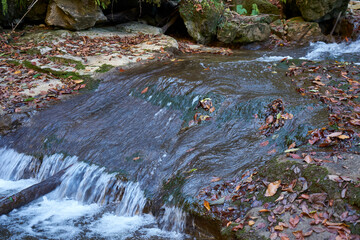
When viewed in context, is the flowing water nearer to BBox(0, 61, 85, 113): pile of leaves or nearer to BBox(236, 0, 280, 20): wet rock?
BBox(0, 61, 85, 113): pile of leaves

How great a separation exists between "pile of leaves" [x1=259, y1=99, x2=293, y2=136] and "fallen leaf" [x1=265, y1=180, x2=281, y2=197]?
1196mm

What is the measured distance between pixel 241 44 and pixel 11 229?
31.2 feet

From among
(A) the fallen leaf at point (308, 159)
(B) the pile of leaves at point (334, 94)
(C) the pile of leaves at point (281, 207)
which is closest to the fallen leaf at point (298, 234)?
(C) the pile of leaves at point (281, 207)

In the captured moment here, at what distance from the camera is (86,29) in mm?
10516

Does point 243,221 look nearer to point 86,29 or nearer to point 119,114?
point 119,114

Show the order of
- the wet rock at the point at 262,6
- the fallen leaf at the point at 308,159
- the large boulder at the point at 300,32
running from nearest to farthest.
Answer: the fallen leaf at the point at 308,159 < the large boulder at the point at 300,32 < the wet rock at the point at 262,6

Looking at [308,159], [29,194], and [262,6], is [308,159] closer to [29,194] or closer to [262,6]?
[29,194]

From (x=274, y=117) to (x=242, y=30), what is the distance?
7122 millimetres

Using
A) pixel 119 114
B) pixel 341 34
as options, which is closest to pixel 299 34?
pixel 341 34

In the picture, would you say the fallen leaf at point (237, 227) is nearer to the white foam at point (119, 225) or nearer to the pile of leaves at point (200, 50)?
the white foam at point (119, 225)

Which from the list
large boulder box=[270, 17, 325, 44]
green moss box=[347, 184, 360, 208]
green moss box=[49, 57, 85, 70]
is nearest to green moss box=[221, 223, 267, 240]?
green moss box=[347, 184, 360, 208]

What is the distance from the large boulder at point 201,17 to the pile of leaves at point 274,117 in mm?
6984

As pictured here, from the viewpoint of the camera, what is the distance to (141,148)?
17.3ft

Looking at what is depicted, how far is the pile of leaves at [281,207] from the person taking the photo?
3113 millimetres
